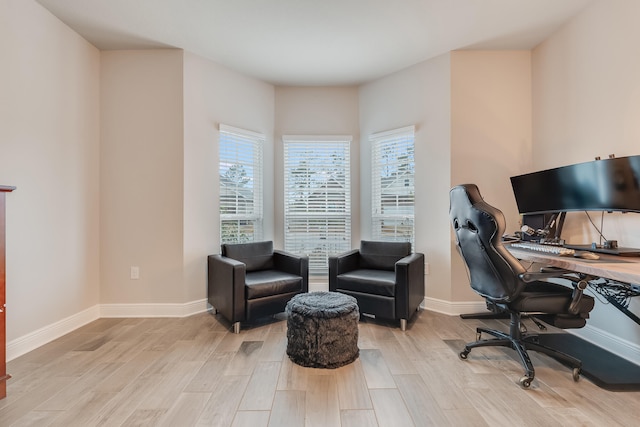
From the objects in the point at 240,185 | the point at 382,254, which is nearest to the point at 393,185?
the point at 382,254

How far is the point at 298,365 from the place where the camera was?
7.20ft

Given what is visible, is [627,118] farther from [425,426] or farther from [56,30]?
[56,30]

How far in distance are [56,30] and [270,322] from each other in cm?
338

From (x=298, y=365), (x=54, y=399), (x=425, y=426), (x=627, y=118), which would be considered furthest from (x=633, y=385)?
(x=54, y=399)

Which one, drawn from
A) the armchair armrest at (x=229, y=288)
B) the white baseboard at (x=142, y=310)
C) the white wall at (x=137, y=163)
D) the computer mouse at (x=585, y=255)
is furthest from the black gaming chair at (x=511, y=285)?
the white baseboard at (x=142, y=310)

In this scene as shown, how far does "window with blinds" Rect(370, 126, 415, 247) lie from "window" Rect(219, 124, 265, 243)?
1.53 metres

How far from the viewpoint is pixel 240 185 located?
12.3 feet

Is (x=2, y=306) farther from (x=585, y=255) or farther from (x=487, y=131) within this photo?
(x=487, y=131)

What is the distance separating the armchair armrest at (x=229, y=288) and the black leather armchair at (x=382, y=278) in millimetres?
961

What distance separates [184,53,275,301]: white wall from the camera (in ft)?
10.6

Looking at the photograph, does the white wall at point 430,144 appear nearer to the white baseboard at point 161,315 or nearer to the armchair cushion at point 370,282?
the white baseboard at point 161,315

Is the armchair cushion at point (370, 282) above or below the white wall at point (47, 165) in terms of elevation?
below

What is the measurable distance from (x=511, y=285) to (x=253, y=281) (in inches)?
85.2

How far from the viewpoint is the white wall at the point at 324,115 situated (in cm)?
409
